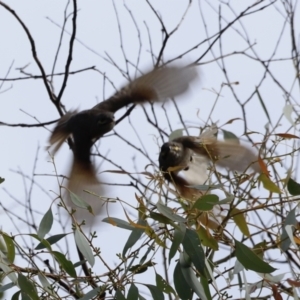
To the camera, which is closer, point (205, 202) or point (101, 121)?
point (205, 202)

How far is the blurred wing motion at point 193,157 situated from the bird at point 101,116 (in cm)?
19

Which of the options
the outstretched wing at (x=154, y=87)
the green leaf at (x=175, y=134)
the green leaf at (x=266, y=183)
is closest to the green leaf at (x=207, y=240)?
the green leaf at (x=266, y=183)

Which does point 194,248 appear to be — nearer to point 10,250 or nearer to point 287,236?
point 287,236

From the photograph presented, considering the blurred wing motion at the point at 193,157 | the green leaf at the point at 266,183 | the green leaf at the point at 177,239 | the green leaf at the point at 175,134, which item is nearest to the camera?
the green leaf at the point at 177,239

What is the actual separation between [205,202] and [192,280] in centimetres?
16

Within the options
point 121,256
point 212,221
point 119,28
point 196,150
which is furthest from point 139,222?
point 119,28

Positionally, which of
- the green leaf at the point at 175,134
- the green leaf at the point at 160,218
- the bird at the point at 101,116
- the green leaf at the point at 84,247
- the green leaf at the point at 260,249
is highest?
the bird at the point at 101,116

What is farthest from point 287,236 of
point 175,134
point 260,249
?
point 175,134

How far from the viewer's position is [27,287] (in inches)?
55.9

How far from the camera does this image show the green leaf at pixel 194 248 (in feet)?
4.38

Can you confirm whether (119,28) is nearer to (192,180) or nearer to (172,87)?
(172,87)

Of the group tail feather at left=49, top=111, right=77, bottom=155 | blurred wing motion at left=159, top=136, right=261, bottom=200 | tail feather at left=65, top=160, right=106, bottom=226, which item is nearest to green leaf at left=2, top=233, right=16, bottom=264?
blurred wing motion at left=159, top=136, right=261, bottom=200

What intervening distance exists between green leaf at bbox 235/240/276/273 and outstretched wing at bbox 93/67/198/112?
118 cm

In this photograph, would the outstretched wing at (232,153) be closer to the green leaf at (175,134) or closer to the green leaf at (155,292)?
the green leaf at (175,134)
